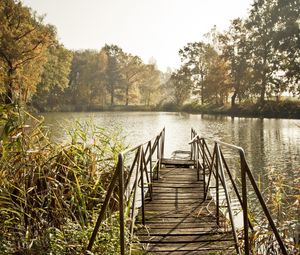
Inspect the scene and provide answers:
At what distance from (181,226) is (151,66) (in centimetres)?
7366

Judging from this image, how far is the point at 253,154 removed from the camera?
16016 millimetres

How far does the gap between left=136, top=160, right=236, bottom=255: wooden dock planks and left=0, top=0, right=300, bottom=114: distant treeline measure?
265cm

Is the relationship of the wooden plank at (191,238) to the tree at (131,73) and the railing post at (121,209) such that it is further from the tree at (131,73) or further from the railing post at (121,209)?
the tree at (131,73)

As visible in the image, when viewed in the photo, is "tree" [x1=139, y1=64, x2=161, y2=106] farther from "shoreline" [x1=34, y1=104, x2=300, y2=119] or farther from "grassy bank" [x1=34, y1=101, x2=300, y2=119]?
"grassy bank" [x1=34, y1=101, x2=300, y2=119]

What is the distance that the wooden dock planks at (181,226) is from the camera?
4.32 metres


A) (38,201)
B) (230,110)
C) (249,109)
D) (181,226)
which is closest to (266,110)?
(249,109)

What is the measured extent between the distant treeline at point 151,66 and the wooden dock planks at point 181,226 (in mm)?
2653

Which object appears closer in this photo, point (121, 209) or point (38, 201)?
point (121, 209)

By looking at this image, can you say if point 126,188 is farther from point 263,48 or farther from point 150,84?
point 150,84

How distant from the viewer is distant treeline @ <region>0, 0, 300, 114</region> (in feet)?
99.3

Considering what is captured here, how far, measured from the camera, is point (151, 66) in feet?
253

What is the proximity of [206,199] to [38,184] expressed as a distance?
3668mm

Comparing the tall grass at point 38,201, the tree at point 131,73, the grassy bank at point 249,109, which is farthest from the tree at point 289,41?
the tree at point 131,73

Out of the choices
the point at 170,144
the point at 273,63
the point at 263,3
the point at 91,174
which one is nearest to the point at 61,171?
the point at 91,174
